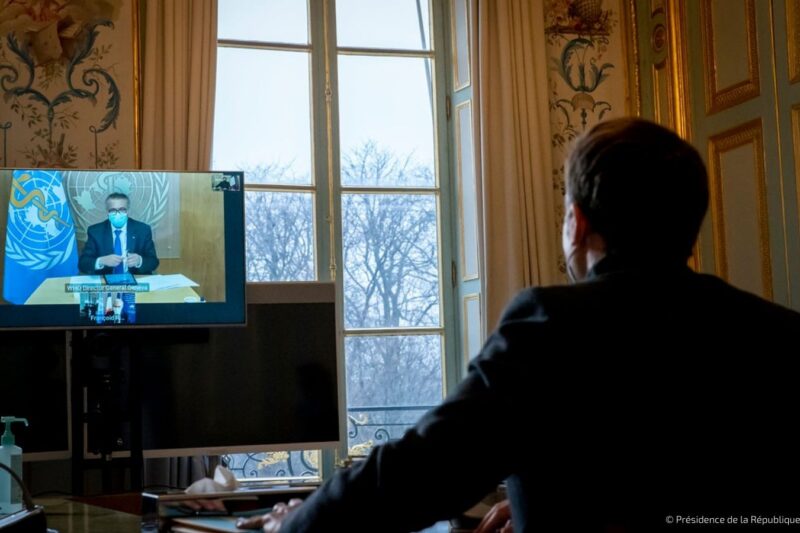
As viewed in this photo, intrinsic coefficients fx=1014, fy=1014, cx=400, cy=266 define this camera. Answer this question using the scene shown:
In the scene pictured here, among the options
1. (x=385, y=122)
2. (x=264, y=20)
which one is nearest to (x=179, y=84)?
(x=264, y=20)

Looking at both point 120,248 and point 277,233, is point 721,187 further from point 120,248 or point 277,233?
point 120,248

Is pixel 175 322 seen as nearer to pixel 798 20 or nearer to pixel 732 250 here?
pixel 732 250

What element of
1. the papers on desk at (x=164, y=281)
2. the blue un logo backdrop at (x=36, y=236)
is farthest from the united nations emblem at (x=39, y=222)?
the papers on desk at (x=164, y=281)

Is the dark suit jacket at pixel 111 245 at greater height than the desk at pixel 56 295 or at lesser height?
greater

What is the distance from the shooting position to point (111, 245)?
3.69m

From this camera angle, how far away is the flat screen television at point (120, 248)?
11.9 ft

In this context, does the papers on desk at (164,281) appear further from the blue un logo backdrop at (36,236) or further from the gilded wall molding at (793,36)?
the gilded wall molding at (793,36)

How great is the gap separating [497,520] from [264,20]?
3.84 m

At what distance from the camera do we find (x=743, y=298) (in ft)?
3.36

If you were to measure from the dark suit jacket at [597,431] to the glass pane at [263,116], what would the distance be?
368 centimetres

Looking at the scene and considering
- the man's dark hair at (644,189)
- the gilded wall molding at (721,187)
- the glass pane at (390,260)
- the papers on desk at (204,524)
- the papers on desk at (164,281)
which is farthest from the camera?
the glass pane at (390,260)

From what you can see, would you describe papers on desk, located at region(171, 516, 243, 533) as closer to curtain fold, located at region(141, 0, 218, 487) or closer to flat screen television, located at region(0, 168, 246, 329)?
flat screen television, located at region(0, 168, 246, 329)

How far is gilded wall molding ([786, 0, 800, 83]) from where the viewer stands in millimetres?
3797

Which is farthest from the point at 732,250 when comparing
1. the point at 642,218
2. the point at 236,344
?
the point at 642,218
